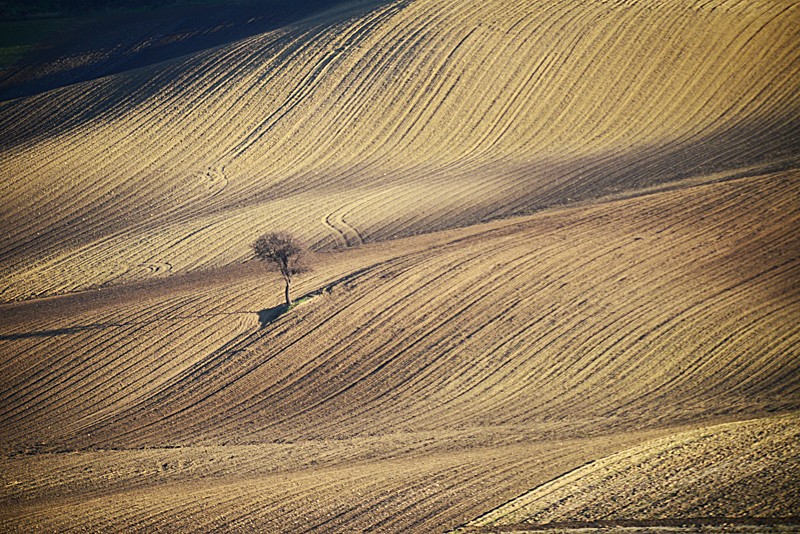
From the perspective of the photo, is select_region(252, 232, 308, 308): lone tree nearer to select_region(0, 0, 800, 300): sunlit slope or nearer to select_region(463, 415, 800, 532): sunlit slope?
select_region(0, 0, 800, 300): sunlit slope

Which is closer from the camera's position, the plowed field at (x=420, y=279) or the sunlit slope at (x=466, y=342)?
the plowed field at (x=420, y=279)

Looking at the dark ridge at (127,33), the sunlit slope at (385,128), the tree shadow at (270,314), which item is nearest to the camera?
the tree shadow at (270,314)

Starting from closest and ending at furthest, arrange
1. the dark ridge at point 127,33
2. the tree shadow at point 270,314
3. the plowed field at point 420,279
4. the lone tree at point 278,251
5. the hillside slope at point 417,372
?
the plowed field at point 420,279 → the hillside slope at point 417,372 → the tree shadow at point 270,314 → the lone tree at point 278,251 → the dark ridge at point 127,33

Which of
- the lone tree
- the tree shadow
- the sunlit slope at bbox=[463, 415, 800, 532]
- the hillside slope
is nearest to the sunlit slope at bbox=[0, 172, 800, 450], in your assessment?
the hillside slope

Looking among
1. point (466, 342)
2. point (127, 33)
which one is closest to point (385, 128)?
point (466, 342)

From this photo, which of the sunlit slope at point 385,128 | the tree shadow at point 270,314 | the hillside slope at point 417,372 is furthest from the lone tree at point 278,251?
the sunlit slope at point 385,128

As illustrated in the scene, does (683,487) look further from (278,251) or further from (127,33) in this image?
(127,33)

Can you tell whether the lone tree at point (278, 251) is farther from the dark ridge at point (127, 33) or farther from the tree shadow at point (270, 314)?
the dark ridge at point (127, 33)

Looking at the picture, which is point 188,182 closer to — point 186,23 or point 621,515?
point 186,23
